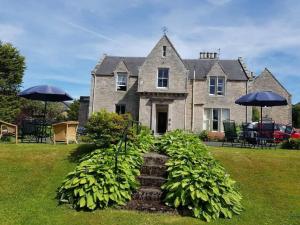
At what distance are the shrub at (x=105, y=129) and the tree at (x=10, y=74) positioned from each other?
27297mm

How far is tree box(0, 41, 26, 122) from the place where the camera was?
38188 mm

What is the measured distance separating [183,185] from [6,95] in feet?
109

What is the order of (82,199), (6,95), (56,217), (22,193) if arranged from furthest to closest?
(6,95) → (22,193) → (82,199) → (56,217)

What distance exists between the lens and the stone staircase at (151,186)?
31.2 feet

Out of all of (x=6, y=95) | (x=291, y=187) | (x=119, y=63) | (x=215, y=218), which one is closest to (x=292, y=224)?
(x=215, y=218)

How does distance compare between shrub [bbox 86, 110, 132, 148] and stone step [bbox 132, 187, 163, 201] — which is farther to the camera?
shrub [bbox 86, 110, 132, 148]

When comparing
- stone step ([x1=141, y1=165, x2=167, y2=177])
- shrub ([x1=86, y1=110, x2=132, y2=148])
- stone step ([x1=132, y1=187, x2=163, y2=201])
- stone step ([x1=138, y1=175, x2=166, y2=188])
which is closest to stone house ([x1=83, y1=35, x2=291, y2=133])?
shrub ([x1=86, y1=110, x2=132, y2=148])

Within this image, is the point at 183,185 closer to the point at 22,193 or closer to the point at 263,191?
the point at 263,191

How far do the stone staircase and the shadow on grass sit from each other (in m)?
2.48

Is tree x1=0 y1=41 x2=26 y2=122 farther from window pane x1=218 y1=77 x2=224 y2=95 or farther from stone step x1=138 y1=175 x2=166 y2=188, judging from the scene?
stone step x1=138 y1=175 x2=166 y2=188

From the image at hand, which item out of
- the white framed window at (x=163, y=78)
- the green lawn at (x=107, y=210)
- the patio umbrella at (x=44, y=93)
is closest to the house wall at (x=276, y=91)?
the white framed window at (x=163, y=78)

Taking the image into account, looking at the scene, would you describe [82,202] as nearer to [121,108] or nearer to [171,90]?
[171,90]

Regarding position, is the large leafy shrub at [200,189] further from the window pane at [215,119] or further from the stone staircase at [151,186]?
the window pane at [215,119]

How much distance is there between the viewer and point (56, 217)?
8.71 metres
